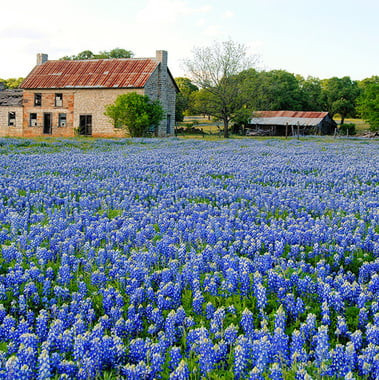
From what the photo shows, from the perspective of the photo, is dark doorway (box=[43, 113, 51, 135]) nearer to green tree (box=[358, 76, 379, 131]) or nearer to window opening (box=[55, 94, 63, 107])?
window opening (box=[55, 94, 63, 107])

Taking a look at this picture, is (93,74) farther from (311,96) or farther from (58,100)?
(311,96)

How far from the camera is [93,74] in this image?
148ft

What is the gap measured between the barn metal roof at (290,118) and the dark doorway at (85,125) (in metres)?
30.2

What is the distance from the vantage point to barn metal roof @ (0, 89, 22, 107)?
4830cm

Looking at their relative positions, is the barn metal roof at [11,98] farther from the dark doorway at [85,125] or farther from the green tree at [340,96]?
the green tree at [340,96]

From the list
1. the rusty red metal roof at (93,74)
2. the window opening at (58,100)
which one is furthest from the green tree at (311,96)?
the window opening at (58,100)

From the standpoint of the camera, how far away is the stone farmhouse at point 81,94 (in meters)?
43.2

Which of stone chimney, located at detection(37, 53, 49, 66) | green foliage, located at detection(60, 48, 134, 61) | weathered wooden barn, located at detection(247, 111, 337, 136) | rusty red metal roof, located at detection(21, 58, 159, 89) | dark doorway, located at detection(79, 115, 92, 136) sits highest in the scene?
green foliage, located at detection(60, 48, 134, 61)

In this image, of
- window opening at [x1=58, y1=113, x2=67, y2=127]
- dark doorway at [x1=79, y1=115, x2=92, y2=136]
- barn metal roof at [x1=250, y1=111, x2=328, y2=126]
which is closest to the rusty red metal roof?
window opening at [x1=58, y1=113, x2=67, y2=127]

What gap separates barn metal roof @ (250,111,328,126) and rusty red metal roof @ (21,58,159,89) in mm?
27671

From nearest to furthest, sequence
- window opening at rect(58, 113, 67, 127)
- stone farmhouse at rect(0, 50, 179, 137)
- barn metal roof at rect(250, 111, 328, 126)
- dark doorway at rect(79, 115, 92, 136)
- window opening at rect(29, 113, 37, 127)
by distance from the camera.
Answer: stone farmhouse at rect(0, 50, 179, 137) < dark doorway at rect(79, 115, 92, 136) < window opening at rect(58, 113, 67, 127) < window opening at rect(29, 113, 37, 127) < barn metal roof at rect(250, 111, 328, 126)

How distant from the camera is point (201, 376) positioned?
8.91 ft

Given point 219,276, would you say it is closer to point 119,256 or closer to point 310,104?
point 119,256

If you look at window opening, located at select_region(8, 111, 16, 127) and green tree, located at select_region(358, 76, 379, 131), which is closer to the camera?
window opening, located at select_region(8, 111, 16, 127)
